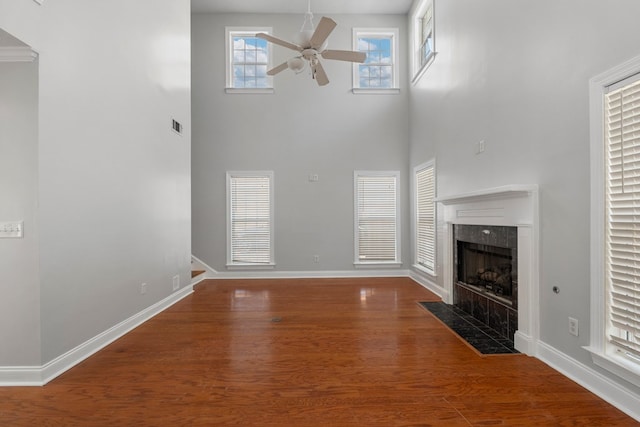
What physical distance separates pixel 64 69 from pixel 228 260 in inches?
169

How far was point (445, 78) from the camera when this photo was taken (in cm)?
451

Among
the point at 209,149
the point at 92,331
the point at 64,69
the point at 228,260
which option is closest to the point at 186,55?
the point at 209,149

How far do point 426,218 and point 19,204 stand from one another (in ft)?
16.8

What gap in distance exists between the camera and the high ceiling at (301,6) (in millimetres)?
5941

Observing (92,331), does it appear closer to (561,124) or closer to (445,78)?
(561,124)

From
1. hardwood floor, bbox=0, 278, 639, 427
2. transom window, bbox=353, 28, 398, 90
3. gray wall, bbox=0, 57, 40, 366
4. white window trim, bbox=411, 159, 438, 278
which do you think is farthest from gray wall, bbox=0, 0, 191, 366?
white window trim, bbox=411, 159, 438, 278

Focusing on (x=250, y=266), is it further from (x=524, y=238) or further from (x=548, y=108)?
(x=548, y=108)

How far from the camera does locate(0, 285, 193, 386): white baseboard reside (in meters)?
2.26

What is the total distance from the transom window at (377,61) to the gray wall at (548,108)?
8.22 ft

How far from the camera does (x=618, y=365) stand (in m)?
1.91

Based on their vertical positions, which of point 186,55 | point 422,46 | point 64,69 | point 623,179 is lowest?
point 623,179

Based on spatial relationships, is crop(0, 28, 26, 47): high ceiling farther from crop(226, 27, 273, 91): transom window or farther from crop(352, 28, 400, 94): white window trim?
crop(352, 28, 400, 94): white window trim

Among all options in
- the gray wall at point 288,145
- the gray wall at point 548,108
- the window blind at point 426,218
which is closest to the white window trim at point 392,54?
the gray wall at point 288,145

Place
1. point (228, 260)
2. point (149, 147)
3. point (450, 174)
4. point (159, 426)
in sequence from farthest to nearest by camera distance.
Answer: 1. point (228, 260)
2. point (450, 174)
3. point (149, 147)
4. point (159, 426)
